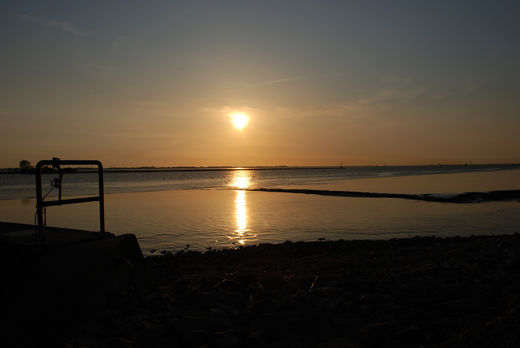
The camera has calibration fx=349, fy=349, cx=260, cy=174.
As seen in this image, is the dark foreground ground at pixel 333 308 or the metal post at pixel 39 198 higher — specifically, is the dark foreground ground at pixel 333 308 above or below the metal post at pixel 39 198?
below

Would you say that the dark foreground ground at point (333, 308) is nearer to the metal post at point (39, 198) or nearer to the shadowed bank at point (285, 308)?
the shadowed bank at point (285, 308)

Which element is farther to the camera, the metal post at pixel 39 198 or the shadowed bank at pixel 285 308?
the metal post at pixel 39 198

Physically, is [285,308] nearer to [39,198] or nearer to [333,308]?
[333,308]

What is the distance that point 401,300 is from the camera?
6223mm

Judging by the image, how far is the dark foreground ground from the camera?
4.95m

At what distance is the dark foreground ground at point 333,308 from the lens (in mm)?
4953

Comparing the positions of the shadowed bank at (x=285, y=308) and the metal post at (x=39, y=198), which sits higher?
the metal post at (x=39, y=198)

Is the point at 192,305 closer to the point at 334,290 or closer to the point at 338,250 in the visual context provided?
the point at 334,290

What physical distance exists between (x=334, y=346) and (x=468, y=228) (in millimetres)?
17197

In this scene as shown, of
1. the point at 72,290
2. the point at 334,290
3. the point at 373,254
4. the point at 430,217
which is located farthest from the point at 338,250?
the point at 430,217

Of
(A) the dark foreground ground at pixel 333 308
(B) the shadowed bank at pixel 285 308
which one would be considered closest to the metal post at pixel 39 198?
(B) the shadowed bank at pixel 285 308

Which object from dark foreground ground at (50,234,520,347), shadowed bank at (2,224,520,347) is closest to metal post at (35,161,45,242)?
shadowed bank at (2,224,520,347)

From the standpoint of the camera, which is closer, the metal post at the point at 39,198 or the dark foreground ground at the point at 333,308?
the dark foreground ground at the point at 333,308

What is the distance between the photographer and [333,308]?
5.97m
